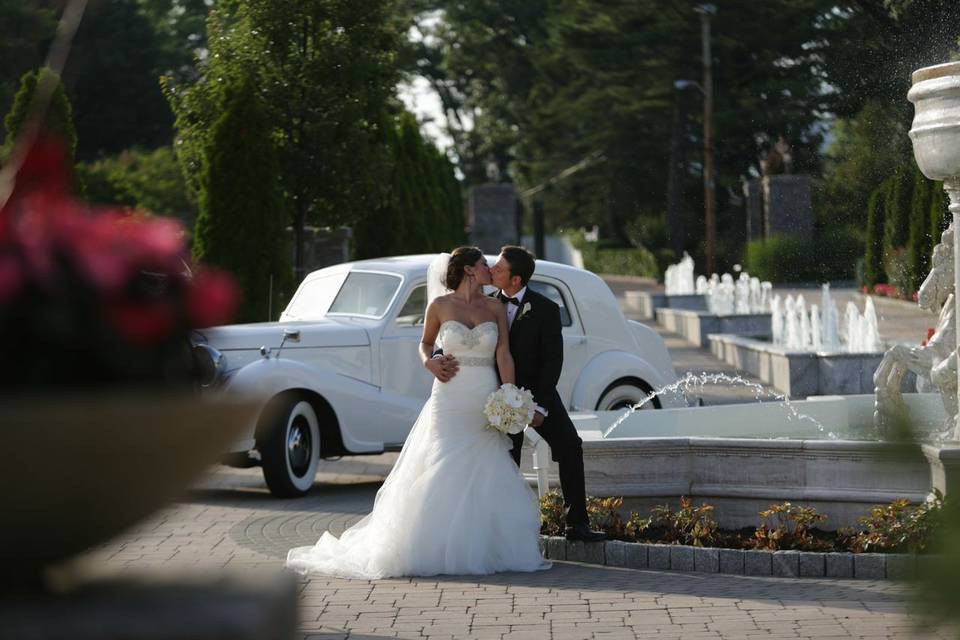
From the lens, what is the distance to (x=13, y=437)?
5.53 feet

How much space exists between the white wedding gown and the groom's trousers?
20 cm

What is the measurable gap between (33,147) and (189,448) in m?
0.43

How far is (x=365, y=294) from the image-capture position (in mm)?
12117

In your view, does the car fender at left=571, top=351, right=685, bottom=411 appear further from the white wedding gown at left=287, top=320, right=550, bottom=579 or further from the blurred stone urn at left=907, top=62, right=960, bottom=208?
the blurred stone urn at left=907, top=62, right=960, bottom=208

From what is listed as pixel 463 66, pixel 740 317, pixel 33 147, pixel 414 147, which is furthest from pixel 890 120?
pixel 463 66

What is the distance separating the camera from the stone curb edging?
759 cm

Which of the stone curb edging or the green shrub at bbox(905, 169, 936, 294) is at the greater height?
the green shrub at bbox(905, 169, 936, 294)

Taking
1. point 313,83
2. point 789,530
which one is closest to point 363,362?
point 789,530

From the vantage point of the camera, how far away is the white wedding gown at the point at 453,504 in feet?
26.3

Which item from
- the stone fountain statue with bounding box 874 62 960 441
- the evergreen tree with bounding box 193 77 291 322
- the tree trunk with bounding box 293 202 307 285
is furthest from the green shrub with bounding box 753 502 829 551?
the tree trunk with bounding box 293 202 307 285

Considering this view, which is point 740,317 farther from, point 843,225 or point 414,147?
point 843,225

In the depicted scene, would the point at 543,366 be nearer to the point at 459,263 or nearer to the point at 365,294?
the point at 459,263

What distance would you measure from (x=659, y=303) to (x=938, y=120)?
29.7 metres

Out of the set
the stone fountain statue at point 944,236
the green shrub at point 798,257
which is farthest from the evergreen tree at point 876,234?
the stone fountain statue at point 944,236
